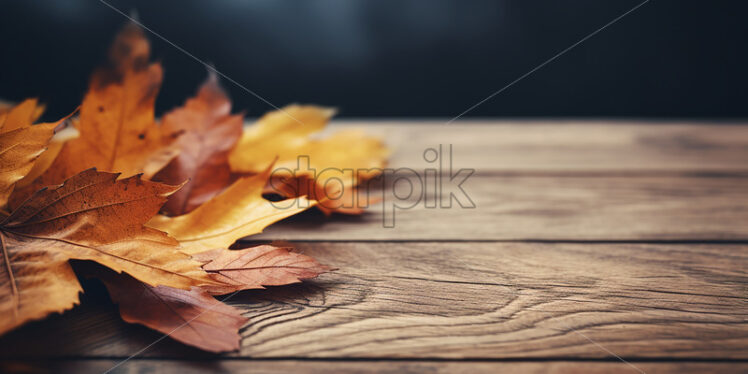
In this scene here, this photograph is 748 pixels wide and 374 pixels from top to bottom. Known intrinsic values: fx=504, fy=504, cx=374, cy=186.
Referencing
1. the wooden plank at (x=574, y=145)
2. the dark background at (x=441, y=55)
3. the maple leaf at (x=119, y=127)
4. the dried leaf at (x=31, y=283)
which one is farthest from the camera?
the dark background at (x=441, y=55)

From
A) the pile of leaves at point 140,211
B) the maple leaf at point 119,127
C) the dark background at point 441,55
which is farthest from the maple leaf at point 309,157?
the dark background at point 441,55

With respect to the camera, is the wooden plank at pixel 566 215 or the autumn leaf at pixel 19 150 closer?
the autumn leaf at pixel 19 150

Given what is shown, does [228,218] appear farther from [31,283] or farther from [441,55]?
[441,55]

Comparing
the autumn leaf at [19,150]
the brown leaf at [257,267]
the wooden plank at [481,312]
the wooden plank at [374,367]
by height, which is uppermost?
the autumn leaf at [19,150]

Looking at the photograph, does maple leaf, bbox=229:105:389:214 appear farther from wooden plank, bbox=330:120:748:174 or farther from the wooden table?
wooden plank, bbox=330:120:748:174

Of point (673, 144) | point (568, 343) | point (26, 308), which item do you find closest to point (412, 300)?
point (568, 343)

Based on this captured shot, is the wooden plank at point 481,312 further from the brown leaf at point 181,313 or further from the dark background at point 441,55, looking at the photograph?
the dark background at point 441,55

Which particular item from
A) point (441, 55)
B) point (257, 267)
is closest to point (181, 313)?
point (257, 267)

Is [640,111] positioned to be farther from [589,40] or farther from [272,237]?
[272,237]
